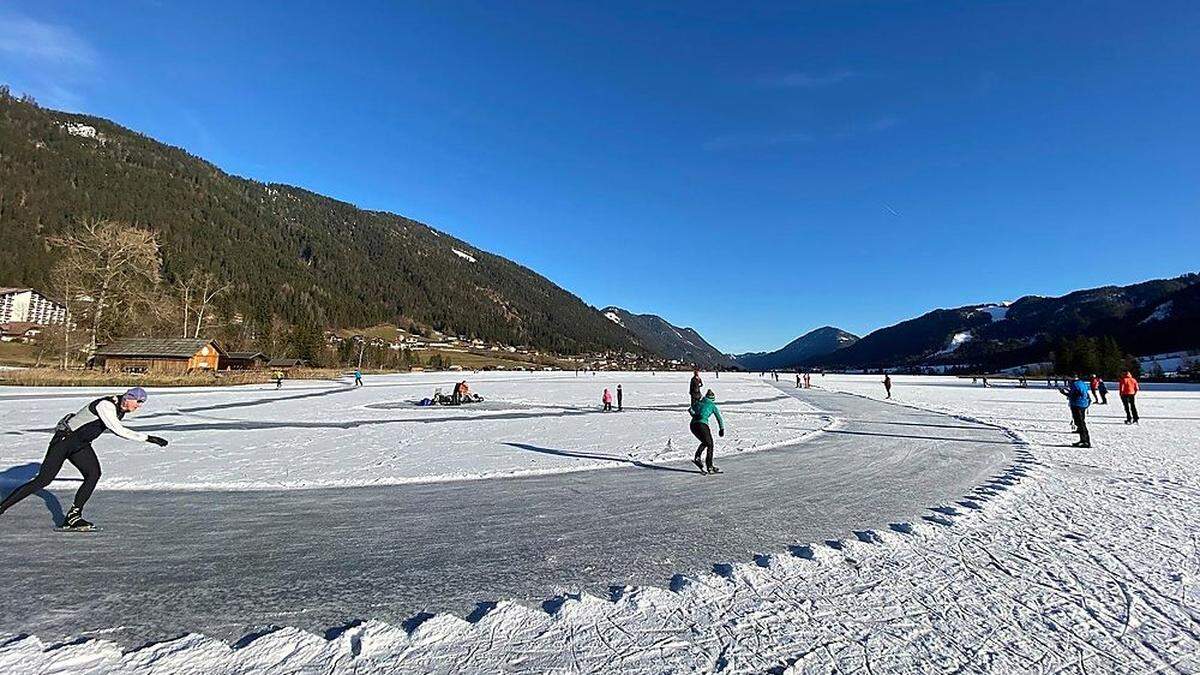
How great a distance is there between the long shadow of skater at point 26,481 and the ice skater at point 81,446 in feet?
1.77

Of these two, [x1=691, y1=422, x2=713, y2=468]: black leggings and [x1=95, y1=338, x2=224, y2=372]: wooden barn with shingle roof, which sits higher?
[x1=95, y1=338, x2=224, y2=372]: wooden barn with shingle roof

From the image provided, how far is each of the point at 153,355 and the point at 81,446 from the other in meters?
60.2

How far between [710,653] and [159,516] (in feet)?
21.9

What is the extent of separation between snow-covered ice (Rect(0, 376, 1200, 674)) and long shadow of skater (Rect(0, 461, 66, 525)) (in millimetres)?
4433

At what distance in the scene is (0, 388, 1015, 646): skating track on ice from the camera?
392 cm

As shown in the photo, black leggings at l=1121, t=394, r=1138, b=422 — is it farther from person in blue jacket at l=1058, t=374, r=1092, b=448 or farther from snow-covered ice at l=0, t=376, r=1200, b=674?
snow-covered ice at l=0, t=376, r=1200, b=674

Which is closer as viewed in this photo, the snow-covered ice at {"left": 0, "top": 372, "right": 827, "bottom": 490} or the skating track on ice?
the skating track on ice

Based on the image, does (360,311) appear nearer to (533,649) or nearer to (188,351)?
(188,351)

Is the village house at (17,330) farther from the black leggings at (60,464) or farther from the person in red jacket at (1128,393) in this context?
the person in red jacket at (1128,393)

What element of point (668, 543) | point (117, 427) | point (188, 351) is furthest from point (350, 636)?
point (188, 351)

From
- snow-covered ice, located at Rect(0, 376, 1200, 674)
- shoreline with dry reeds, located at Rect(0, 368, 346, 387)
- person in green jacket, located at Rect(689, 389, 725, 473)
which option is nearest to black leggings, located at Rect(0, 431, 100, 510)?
snow-covered ice, located at Rect(0, 376, 1200, 674)

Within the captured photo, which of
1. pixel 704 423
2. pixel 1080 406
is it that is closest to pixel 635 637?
pixel 704 423

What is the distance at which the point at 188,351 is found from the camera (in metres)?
54.2

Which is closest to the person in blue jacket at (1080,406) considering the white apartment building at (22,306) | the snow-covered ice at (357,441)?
the snow-covered ice at (357,441)
